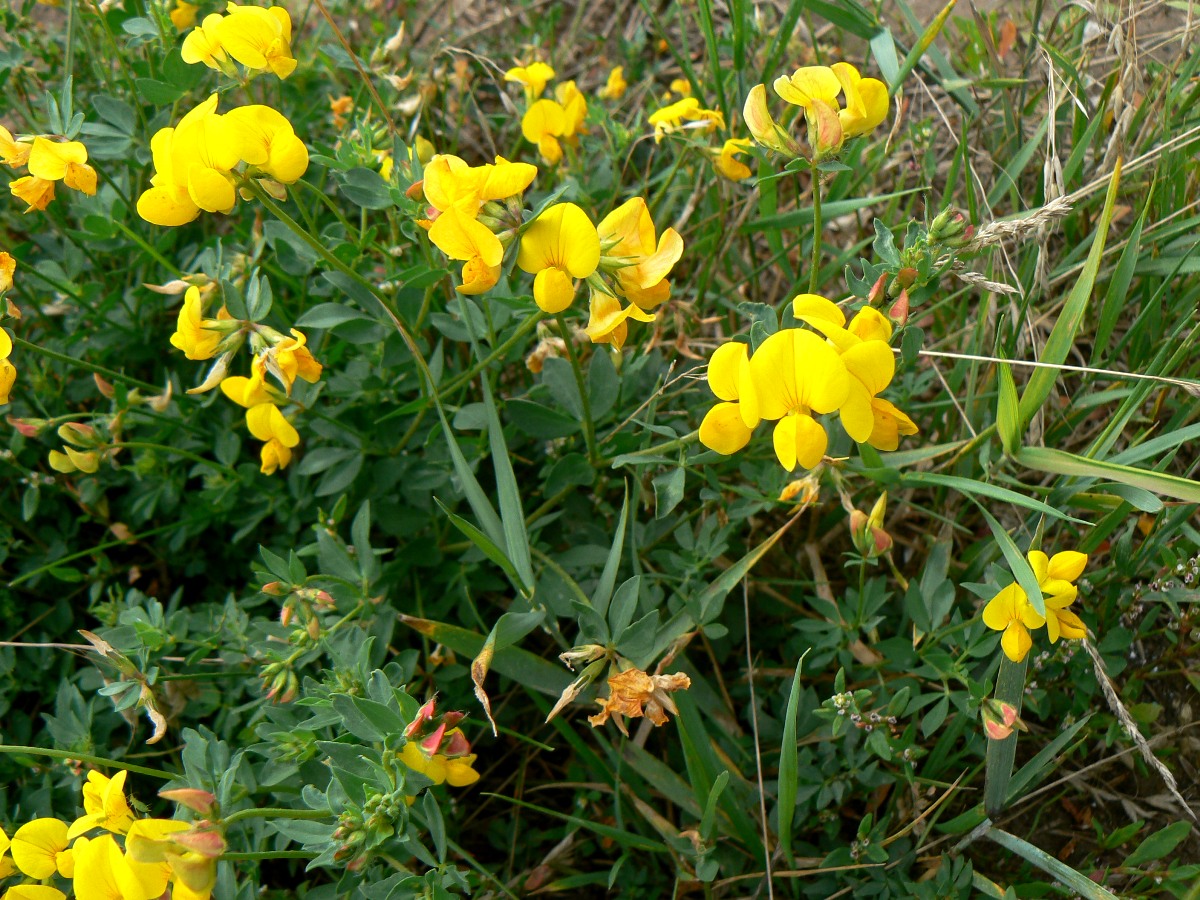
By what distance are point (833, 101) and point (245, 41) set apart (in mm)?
1129

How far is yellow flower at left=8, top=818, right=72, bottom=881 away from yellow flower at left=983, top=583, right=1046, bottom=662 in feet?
5.49

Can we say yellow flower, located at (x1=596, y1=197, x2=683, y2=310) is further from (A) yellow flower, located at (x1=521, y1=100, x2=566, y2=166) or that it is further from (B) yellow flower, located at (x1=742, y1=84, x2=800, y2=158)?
(A) yellow flower, located at (x1=521, y1=100, x2=566, y2=166)

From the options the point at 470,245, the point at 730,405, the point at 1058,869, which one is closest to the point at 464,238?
the point at 470,245

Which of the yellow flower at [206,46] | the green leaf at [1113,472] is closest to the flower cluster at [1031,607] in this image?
the green leaf at [1113,472]

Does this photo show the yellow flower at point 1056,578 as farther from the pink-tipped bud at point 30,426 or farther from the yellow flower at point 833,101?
the pink-tipped bud at point 30,426

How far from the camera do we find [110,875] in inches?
62.1

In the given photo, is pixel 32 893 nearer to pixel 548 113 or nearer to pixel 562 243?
pixel 562 243

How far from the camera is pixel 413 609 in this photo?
2.43 m

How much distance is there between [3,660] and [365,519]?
106 centimetres

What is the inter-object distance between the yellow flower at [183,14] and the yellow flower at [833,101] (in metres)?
1.63

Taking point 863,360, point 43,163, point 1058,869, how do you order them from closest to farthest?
point 863,360 → point 1058,869 → point 43,163

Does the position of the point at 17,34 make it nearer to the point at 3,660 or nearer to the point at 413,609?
the point at 3,660

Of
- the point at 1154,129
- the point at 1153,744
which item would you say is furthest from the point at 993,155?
the point at 1153,744

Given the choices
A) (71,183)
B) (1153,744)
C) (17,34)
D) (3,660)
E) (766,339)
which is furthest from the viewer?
(17,34)
